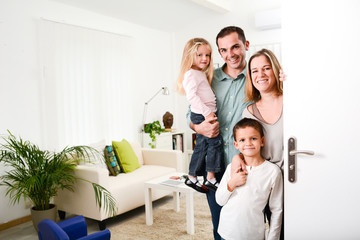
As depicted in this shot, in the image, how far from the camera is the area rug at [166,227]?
3.17 metres

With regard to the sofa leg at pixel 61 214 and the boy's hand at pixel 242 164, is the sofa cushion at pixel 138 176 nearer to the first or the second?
the sofa leg at pixel 61 214

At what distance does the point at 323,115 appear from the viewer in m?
1.50

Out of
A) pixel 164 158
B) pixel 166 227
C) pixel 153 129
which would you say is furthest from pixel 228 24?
pixel 166 227

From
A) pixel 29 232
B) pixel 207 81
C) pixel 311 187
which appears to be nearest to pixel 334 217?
pixel 311 187

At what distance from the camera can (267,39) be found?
5.06 meters

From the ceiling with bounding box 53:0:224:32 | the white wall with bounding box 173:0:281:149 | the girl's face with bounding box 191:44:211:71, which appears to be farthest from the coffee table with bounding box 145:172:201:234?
the white wall with bounding box 173:0:281:149

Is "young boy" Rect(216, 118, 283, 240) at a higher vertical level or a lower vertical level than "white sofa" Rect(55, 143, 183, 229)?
higher

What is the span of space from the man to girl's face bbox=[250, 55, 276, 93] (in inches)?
5.6

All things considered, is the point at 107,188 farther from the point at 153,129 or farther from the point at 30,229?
the point at 153,129

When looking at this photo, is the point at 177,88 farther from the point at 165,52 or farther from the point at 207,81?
the point at 165,52

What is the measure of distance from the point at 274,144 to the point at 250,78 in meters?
0.36

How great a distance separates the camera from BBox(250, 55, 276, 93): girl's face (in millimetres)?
1569

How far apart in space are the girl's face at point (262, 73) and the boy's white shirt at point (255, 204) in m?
0.38

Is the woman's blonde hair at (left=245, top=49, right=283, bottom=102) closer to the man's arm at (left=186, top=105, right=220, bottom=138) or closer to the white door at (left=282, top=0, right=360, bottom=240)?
the white door at (left=282, top=0, right=360, bottom=240)
